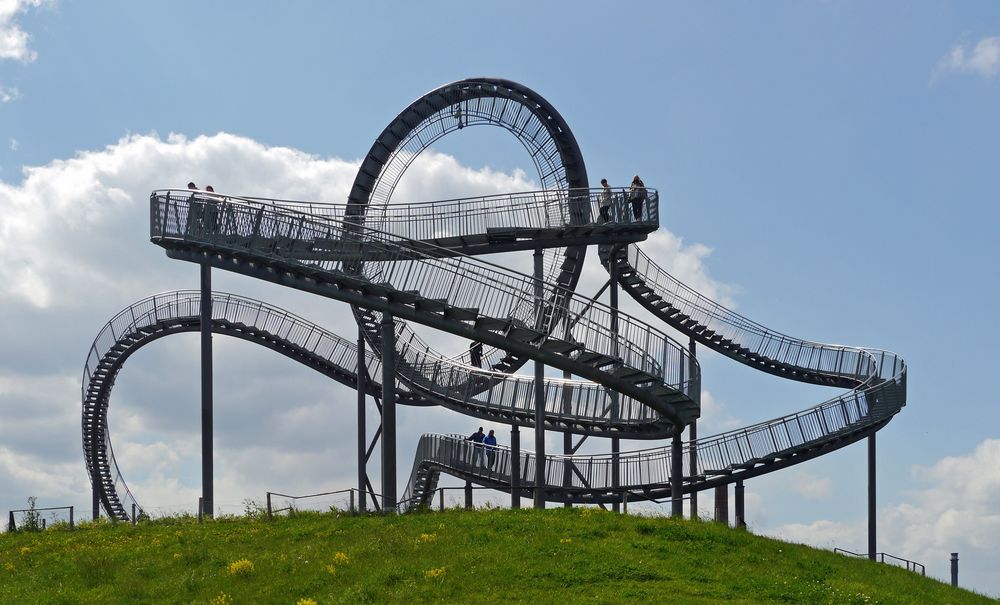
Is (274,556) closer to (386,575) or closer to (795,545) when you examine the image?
(386,575)

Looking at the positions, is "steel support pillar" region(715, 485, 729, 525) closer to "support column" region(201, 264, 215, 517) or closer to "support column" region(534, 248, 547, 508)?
"support column" region(534, 248, 547, 508)

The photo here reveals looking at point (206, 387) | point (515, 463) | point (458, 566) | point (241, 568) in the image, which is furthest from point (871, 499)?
point (241, 568)

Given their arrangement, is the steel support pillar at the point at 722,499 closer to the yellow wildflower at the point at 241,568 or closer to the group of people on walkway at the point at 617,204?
the group of people on walkway at the point at 617,204

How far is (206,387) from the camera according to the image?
35.1m

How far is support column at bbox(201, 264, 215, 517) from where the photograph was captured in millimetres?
34688

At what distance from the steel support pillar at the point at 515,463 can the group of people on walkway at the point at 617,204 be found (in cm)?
628

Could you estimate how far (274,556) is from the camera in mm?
24859

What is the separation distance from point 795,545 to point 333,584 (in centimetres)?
971

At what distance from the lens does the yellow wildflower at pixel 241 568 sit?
2369 centimetres

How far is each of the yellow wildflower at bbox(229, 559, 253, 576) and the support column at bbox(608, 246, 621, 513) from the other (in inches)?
383

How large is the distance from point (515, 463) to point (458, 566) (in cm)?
1342

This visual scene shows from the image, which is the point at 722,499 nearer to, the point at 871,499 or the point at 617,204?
the point at 871,499

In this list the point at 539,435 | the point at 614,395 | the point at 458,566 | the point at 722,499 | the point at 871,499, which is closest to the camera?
the point at 458,566

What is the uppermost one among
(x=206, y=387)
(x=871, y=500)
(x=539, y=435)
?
(x=206, y=387)
